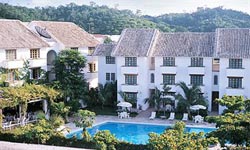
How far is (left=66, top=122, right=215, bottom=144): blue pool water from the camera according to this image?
28.9 metres

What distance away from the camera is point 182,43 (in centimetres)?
3625

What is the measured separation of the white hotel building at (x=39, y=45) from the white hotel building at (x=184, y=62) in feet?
10.9

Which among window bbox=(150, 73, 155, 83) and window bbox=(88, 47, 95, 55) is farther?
window bbox=(88, 47, 95, 55)

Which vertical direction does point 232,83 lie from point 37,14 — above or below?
below

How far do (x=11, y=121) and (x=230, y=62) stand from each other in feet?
62.4

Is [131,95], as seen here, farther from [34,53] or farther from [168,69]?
[34,53]

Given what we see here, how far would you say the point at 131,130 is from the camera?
30.8 meters

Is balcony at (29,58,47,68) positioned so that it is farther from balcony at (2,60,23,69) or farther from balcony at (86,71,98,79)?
balcony at (86,71,98,79)

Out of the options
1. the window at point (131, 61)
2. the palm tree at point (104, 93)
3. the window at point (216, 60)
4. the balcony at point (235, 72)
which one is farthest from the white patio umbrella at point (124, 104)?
the balcony at point (235, 72)

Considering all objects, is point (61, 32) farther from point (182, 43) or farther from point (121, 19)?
point (121, 19)

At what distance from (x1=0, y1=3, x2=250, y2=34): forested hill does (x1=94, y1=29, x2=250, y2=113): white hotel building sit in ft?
84.6

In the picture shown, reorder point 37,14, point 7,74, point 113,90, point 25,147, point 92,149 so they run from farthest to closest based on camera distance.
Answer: point 37,14
point 113,90
point 7,74
point 92,149
point 25,147

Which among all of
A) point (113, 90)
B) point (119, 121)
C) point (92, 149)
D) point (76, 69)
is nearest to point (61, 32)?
point (76, 69)

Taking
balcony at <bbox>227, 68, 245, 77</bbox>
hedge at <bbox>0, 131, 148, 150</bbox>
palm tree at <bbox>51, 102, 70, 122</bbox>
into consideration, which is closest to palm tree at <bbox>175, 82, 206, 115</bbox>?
balcony at <bbox>227, 68, 245, 77</bbox>
